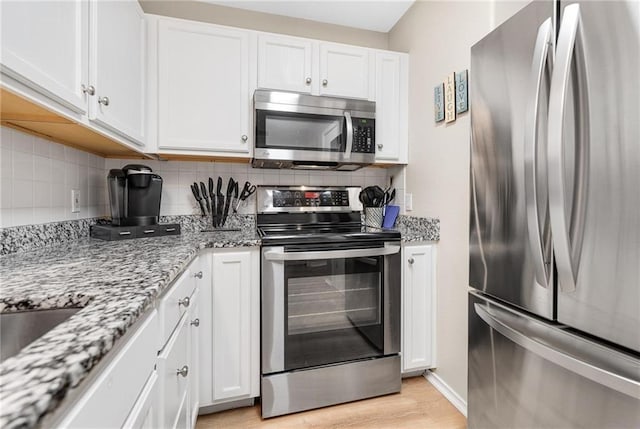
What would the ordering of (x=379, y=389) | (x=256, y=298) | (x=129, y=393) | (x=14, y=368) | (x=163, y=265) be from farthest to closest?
(x=379, y=389), (x=256, y=298), (x=163, y=265), (x=129, y=393), (x=14, y=368)

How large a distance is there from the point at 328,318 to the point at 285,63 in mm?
1570

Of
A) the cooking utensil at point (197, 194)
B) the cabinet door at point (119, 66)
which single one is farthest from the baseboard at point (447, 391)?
the cabinet door at point (119, 66)

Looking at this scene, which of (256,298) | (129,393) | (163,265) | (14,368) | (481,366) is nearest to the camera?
(14,368)

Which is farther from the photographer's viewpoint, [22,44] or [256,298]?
[256,298]

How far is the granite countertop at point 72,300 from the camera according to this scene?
360mm

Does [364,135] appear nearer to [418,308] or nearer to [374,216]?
[374,216]

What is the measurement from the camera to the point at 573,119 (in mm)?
827

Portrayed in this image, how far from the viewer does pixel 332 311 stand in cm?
171

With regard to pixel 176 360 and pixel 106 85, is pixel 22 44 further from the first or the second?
pixel 176 360

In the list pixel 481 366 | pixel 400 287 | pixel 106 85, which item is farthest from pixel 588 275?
pixel 106 85

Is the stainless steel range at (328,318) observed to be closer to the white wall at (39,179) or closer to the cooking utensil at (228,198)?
the cooking utensil at (228,198)

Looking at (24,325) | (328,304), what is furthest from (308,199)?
(24,325)

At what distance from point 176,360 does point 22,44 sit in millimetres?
1006

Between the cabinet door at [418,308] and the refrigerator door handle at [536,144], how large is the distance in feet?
3.00
